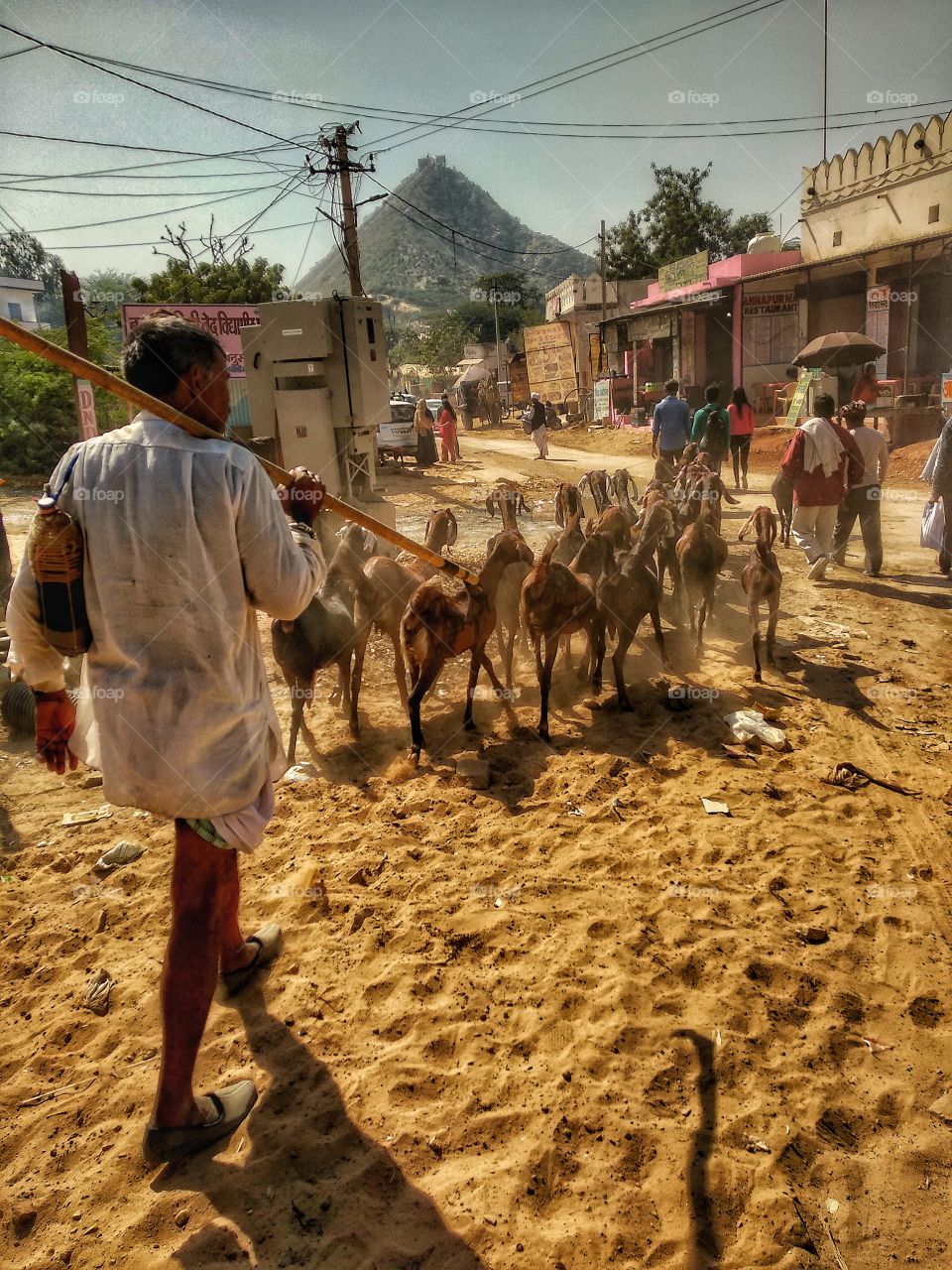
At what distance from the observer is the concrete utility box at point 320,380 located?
8.95 meters

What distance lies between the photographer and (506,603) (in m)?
6.59

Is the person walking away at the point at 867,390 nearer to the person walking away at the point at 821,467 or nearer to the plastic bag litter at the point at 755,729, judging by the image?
the person walking away at the point at 821,467

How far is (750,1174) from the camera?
247cm

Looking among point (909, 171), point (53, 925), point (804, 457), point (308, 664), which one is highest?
point (909, 171)

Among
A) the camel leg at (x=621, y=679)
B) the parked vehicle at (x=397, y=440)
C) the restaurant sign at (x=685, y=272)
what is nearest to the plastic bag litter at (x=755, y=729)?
the camel leg at (x=621, y=679)

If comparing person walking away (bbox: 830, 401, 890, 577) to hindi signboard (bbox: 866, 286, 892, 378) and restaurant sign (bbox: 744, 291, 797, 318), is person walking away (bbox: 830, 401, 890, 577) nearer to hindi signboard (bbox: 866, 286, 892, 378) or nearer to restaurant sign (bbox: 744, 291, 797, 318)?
hindi signboard (bbox: 866, 286, 892, 378)

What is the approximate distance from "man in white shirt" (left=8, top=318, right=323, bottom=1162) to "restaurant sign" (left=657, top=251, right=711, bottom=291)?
2700cm

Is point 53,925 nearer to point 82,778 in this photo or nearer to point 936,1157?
point 82,778

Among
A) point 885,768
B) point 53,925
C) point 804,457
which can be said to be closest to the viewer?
point 53,925

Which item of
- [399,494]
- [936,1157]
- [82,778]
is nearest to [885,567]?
[936,1157]

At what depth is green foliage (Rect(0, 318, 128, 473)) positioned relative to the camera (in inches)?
738

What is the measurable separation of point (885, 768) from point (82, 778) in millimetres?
5331

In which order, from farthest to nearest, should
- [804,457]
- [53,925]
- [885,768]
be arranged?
[804,457]
[885,768]
[53,925]

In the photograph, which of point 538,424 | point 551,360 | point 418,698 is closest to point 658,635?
point 418,698
